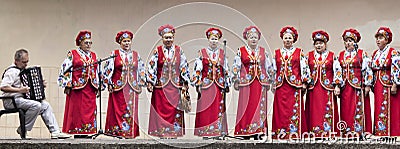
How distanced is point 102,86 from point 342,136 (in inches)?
103

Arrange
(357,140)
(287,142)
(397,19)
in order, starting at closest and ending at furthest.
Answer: (287,142) → (357,140) → (397,19)

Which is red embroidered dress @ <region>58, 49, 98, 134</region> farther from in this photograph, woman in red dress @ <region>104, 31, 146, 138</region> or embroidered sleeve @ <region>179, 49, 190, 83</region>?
embroidered sleeve @ <region>179, 49, 190, 83</region>

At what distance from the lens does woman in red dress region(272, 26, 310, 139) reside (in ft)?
31.6

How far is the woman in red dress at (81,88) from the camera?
9688 mm

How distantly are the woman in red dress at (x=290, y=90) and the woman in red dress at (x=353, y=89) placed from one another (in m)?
0.43

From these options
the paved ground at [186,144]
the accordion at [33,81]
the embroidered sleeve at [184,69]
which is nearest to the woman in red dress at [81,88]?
the accordion at [33,81]

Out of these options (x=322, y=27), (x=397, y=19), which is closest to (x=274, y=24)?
(x=322, y=27)

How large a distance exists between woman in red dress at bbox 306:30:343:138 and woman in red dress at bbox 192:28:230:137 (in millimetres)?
932

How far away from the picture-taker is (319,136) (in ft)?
31.8

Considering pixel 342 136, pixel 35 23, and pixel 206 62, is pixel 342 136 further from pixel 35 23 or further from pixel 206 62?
pixel 35 23

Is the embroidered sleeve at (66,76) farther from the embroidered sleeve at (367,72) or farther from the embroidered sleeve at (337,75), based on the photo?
the embroidered sleeve at (367,72)

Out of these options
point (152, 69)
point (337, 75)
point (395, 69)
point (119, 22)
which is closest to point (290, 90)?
point (337, 75)

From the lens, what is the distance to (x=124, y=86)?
9867mm

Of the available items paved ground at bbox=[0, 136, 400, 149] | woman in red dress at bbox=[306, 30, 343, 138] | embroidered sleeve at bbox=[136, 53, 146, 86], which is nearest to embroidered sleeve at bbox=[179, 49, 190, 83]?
embroidered sleeve at bbox=[136, 53, 146, 86]
